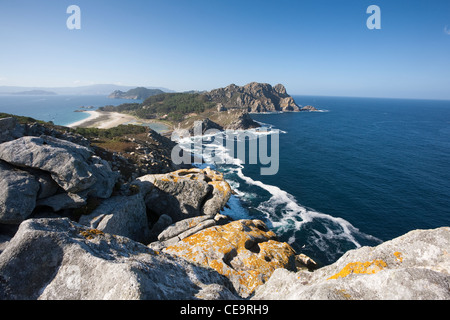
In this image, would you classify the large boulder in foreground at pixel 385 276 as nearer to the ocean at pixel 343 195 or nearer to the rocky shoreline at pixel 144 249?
the rocky shoreline at pixel 144 249

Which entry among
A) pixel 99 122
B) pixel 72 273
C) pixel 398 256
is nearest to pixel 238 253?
pixel 398 256

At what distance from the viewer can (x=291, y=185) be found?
2083 inches

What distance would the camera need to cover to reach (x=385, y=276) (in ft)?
17.5

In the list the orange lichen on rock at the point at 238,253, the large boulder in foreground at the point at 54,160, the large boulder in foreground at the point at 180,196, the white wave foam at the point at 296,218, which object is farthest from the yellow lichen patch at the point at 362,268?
the white wave foam at the point at 296,218

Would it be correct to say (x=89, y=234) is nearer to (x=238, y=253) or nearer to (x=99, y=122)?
(x=238, y=253)

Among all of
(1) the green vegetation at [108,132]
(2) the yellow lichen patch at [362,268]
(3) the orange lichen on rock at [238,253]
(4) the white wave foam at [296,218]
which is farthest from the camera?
(1) the green vegetation at [108,132]

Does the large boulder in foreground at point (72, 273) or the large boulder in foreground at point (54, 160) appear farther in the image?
the large boulder in foreground at point (54, 160)

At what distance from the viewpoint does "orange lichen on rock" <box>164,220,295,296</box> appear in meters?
12.9

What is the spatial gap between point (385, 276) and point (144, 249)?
28.2 feet

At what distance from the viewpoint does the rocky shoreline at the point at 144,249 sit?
5086mm

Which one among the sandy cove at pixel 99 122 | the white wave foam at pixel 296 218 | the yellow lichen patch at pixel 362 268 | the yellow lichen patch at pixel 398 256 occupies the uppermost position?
the sandy cove at pixel 99 122

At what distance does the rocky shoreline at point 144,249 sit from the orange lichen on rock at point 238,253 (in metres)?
0.08

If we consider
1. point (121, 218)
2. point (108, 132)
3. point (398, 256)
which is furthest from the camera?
point (108, 132)
